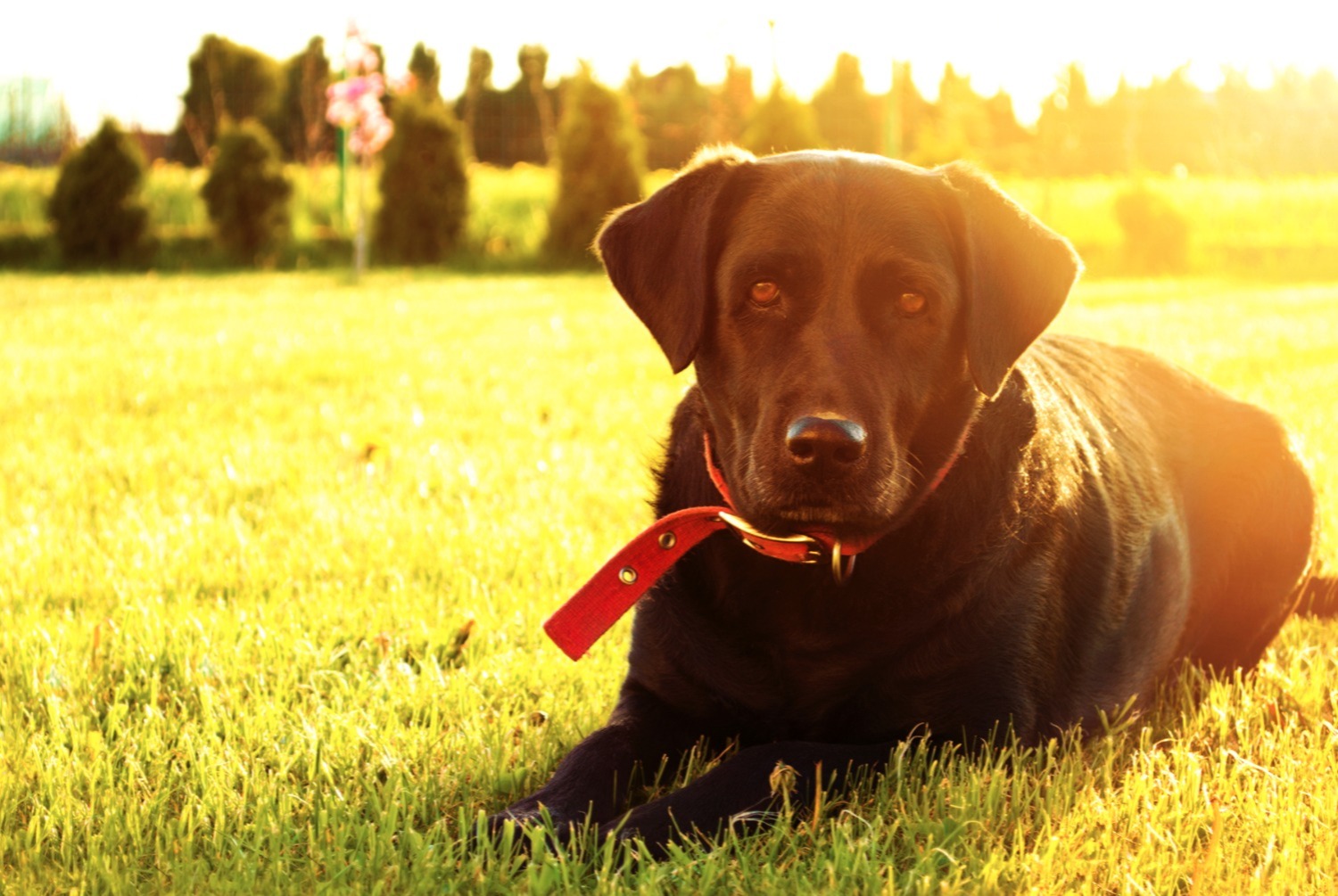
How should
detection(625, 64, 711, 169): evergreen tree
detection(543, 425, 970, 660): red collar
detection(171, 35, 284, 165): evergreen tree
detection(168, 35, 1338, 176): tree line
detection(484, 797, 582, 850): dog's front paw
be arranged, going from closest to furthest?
detection(484, 797, 582, 850): dog's front paw < detection(543, 425, 970, 660): red collar < detection(168, 35, 1338, 176): tree line < detection(625, 64, 711, 169): evergreen tree < detection(171, 35, 284, 165): evergreen tree

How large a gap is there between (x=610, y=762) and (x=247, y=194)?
863 inches

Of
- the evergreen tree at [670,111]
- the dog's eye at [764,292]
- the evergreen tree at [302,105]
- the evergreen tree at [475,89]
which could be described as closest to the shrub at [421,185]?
the evergreen tree at [302,105]

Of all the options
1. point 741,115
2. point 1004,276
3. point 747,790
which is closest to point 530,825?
point 747,790

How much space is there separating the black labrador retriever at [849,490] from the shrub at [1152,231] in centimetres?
2161

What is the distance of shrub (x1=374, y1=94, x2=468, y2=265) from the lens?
23.3 metres

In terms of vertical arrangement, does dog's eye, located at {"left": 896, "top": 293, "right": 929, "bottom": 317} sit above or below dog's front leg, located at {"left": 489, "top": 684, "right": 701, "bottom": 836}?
above

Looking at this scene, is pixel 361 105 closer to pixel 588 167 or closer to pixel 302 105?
pixel 588 167

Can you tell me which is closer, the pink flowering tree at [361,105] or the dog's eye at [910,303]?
the dog's eye at [910,303]

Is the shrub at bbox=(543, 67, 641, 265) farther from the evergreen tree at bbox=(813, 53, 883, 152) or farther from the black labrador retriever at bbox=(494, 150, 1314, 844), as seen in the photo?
the black labrador retriever at bbox=(494, 150, 1314, 844)

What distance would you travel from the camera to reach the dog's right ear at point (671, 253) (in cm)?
287

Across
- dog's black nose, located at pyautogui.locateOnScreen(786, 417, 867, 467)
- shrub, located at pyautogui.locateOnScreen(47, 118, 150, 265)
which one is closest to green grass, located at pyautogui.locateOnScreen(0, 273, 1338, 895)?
dog's black nose, located at pyautogui.locateOnScreen(786, 417, 867, 467)

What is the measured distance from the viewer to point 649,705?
9.25 ft

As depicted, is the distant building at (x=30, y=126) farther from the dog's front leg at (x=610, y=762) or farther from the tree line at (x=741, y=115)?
the dog's front leg at (x=610, y=762)

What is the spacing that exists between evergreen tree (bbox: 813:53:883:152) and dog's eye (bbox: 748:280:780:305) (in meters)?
35.6
